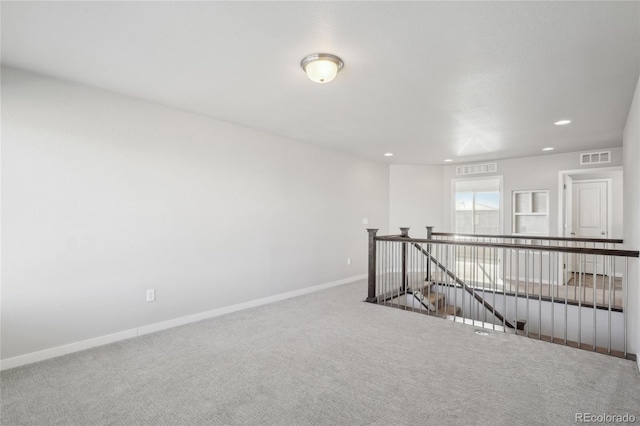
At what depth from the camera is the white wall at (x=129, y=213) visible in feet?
8.70

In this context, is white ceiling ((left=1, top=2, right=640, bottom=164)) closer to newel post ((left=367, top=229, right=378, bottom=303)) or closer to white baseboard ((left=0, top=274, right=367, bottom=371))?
newel post ((left=367, top=229, right=378, bottom=303))

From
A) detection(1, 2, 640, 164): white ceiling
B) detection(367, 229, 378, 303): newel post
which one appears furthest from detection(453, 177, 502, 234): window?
detection(367, 229, 378, 303): newel post

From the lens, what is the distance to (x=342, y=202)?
593 cm

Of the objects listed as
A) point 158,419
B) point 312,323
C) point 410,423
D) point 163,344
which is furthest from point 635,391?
point 163,344

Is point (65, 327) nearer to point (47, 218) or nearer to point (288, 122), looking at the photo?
point (47, 218)

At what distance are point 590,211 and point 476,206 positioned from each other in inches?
86.9

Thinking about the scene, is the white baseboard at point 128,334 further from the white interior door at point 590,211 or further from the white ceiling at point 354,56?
the white interior door at point 590,211

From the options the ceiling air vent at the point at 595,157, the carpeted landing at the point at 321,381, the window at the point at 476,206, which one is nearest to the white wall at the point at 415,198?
the window at the point at 476,206

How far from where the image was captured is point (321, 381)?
2.38 metres

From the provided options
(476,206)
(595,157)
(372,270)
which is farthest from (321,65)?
(476,206)

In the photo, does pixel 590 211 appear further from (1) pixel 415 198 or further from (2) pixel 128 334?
(2) pixel 128 334

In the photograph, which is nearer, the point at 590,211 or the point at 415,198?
the point at 590,211

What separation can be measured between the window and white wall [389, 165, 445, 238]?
43 centimetres

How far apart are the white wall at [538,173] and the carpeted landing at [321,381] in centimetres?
406
